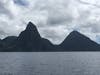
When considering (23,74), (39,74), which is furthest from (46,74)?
(23,74)

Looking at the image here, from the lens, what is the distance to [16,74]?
4129 inches

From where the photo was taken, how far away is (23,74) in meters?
104

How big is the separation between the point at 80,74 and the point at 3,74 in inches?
1300

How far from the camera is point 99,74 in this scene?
338ft

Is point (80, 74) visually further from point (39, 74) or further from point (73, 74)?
point (39, 74)

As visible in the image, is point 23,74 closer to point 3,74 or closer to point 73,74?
point 3,74

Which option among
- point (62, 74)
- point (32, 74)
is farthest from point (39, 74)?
point (62, 74)

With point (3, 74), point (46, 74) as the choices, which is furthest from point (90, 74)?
point (3, 74)

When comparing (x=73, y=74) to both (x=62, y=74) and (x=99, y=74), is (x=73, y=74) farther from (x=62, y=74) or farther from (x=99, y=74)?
(x=99, y=74)

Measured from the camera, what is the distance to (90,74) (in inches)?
4102

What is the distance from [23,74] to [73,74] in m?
21.3

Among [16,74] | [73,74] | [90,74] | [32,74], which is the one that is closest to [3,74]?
[16,74]

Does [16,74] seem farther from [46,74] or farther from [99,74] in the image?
[99,74]

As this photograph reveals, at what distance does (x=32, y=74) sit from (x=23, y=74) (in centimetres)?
396
